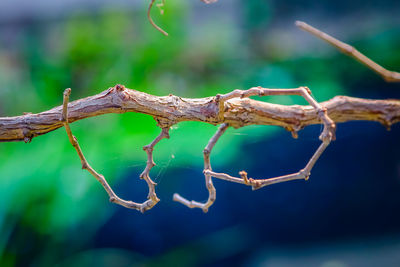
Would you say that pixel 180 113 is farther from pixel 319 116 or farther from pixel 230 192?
pixel 230 192

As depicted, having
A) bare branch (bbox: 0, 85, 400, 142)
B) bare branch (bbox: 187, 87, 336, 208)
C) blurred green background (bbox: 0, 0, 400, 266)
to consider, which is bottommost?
bare branch (bbox: 187, 87, 336, 208)

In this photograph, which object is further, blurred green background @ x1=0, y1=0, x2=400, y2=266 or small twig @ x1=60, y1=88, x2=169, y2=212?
blurred green background @ x1=0, y1=0, x2=400, y2=266

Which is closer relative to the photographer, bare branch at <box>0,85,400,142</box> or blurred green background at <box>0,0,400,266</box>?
bare branch at <box>0,85,400,142</box>

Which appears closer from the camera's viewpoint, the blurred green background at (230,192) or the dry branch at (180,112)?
the dry branch at (180,112)

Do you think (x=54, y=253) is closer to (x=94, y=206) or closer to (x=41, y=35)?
(x=94, y=206)

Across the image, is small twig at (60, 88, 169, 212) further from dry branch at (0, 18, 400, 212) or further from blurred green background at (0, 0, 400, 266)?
blurred green background at (0, 0, 400, 266)

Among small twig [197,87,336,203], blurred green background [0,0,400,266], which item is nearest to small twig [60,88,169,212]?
small twig [197,87,336,203]

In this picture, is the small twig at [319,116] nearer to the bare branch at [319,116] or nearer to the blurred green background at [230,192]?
the bare branch at [319,116]

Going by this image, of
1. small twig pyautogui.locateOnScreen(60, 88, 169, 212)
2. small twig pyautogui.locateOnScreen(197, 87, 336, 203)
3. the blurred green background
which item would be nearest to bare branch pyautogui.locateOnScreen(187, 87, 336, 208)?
small twig pyautogui.locateOnScreen(197, 87, 336, 203)

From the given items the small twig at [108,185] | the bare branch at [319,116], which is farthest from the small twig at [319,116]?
the small twig at [108,185]

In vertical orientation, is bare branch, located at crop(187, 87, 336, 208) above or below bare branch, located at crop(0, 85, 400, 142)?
below

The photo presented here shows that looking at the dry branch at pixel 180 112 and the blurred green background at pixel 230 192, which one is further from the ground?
the blurred green background at pixel 230 192
